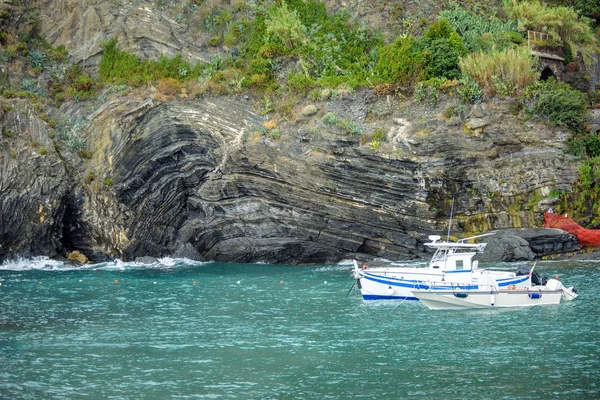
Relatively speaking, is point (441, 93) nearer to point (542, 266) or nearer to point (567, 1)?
point (542, 266)

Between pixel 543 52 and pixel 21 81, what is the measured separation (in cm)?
3796

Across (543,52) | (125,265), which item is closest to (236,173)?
(125,265)

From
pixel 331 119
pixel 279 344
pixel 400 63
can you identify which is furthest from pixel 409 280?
pixel 400 63

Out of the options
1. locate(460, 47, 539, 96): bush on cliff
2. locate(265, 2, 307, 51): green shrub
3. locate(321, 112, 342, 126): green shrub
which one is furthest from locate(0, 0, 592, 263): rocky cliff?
locate(265, 2, 307, 51): green shrub

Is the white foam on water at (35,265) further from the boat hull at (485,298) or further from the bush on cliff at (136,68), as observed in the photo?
the boat hull at (485,298)

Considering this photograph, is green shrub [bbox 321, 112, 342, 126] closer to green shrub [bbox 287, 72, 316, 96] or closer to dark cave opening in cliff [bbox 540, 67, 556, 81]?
green shrub [bbox 287, 72, 316, 96]

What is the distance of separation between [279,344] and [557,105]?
3051 centimetres

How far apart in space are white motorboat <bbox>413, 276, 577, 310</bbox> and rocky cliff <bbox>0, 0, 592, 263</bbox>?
43.2 ft

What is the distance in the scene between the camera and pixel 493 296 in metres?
34.9

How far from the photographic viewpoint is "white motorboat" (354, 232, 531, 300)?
35938 mm

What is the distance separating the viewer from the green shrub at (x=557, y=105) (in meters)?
50.6

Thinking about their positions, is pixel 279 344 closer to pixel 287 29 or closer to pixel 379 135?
pixel 379 135

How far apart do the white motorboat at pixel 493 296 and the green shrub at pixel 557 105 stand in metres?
18.5

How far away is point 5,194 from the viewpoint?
49156 millimetres
